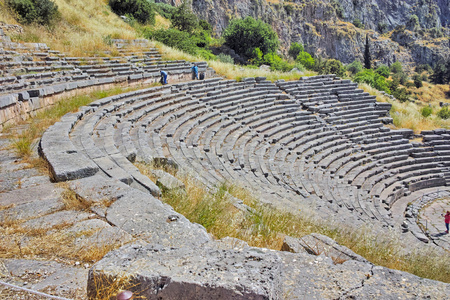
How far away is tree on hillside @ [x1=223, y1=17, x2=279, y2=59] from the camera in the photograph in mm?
33031

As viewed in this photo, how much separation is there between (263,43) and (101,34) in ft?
63.4

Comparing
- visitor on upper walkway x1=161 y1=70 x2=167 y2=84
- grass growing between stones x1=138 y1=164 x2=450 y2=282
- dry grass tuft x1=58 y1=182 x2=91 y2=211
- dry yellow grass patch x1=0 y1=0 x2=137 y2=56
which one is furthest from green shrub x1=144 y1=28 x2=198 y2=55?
dry grass tuft x1=58 y1=182 x2=91 y2=211

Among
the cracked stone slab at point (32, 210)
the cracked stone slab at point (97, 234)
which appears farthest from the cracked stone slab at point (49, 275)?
the cracked stone slab at point (32, 210)

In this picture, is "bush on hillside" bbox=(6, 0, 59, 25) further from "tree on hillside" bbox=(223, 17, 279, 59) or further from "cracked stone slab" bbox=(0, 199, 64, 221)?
"tree on hillside" bbox=(223, 17, 279, 59)

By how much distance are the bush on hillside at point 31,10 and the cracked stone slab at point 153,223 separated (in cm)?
1606

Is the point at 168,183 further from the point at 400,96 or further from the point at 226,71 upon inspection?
the point at 400,96

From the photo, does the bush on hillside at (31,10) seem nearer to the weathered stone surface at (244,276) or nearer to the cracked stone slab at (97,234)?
the cracked stone slab at (97,234)

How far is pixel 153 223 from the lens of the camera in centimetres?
346

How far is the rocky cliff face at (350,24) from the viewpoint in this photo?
195 feet

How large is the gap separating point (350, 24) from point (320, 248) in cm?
8096

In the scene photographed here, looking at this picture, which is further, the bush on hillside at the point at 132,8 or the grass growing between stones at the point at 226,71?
the bush on hillside at the point at 132,8

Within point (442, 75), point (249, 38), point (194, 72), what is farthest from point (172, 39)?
point (442, 75)

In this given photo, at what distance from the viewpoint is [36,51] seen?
1345 cm

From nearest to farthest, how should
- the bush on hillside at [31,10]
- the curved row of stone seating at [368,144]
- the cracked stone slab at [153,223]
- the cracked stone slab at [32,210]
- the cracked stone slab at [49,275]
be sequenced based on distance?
the cracked stone slab at [49,275]
the cracked stone slab at [153,223]
the cracked stone slab at [32,210]
the curved row of stone seating at [368,144]
the bush on hillside at [31,10]
